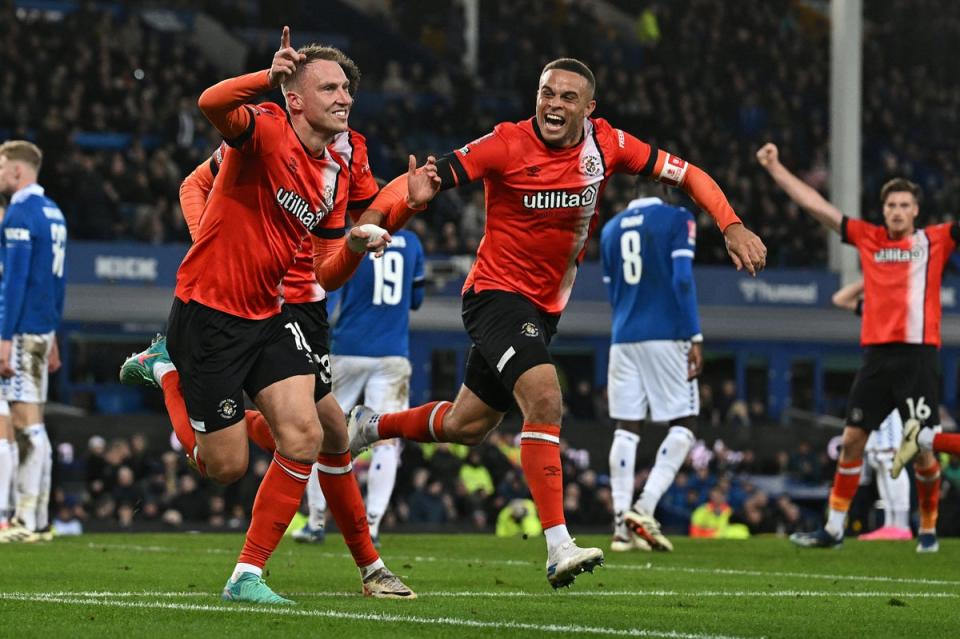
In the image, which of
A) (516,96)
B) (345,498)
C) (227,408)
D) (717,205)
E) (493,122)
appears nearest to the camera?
(227,408)

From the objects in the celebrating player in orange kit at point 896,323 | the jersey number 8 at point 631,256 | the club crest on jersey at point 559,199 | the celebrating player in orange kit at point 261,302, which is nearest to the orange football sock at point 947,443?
the celebrating player in orange kit at point 896,323

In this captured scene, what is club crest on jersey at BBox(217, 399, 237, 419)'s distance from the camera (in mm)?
6865

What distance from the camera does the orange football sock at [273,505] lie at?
6.81 metres

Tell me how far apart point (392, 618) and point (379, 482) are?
615 centimetres

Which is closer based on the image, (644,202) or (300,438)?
(300,438)

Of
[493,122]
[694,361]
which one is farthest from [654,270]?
[493,122]

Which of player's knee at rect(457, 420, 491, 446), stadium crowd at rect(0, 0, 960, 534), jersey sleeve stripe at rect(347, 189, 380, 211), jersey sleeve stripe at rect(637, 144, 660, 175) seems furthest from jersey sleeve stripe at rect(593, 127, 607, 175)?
stadium crowd at rect(0, 0, 960, 534)

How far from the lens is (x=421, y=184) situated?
718 cm

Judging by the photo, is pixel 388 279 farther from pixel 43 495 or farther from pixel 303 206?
pixel 303 206

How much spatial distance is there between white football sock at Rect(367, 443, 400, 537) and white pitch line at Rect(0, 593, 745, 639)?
5.34 meters

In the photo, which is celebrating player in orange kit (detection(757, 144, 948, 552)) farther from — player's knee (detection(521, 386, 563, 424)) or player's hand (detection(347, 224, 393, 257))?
player's hand (detection(347, 224, 393, 257))

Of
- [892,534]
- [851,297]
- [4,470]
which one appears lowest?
[892,534]

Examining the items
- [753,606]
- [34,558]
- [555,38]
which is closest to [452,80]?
[555,38]

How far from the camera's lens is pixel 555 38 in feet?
126
